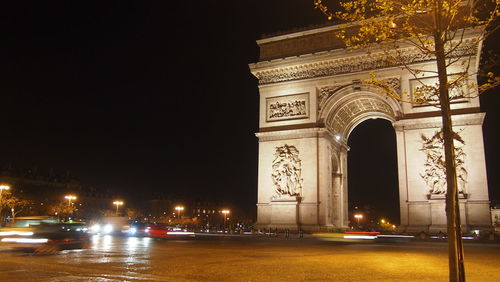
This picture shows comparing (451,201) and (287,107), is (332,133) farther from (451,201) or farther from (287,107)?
(451,201)

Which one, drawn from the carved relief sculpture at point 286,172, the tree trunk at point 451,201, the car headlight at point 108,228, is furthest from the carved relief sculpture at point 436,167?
the car headlight at point 108,228

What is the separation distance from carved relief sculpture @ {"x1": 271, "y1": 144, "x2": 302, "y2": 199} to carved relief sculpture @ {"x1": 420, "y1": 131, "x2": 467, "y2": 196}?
27.0 ft

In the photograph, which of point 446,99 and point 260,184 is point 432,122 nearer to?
point 260,184

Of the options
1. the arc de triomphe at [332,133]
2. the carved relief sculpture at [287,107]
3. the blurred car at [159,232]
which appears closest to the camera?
the arc de triomphe at [332,133]

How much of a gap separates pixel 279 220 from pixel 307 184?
3177 millimetres

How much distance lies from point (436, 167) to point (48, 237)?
21.8 metres

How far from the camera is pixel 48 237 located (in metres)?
14.7

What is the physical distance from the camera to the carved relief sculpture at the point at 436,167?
25.6m

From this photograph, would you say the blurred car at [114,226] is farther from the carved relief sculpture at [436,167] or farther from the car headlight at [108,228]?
the carved relief sculpture at [436,167]

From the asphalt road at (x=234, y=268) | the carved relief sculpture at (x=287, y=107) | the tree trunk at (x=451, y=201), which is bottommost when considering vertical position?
the asphalt road at (x=234, y=268)

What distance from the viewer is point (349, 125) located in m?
37.3

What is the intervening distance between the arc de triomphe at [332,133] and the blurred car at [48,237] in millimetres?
16687

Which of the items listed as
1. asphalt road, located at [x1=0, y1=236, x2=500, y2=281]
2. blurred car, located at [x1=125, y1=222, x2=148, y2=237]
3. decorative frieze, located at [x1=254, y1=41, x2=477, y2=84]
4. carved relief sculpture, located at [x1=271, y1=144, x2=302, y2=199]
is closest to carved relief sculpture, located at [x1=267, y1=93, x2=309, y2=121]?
decorative frieze, located at [x1=254, y1=41, x2=477, y2=84]

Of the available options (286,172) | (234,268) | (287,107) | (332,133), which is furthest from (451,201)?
(332,133)
